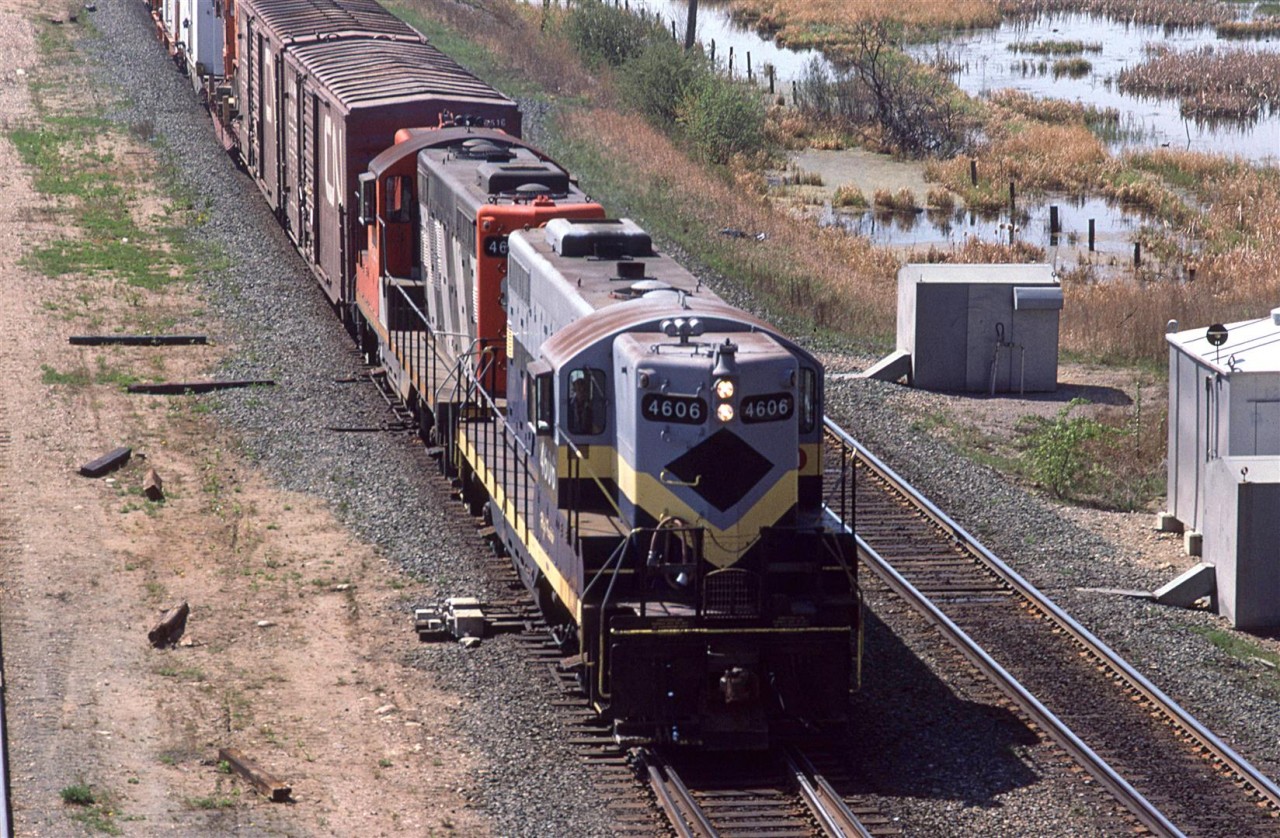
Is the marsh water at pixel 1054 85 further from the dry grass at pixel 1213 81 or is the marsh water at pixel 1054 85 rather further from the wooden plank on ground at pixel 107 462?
the wooden plank on ground at pixel 107 462

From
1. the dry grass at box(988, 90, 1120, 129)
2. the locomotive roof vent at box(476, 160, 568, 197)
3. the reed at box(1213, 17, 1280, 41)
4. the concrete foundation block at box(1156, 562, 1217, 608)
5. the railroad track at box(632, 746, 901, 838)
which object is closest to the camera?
the railroad track at box(632, 746, 901, 838)

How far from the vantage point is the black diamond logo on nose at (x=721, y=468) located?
1230 cm

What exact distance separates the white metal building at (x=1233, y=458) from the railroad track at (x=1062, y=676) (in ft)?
5.83

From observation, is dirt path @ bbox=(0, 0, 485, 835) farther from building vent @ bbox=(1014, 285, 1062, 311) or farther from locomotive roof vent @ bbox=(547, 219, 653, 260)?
building vent @ bbox=(1014, 285, 1062, 311)

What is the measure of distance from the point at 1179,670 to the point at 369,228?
11.3 metres

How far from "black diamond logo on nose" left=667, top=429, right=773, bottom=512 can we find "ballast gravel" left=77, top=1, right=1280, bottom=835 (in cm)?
217

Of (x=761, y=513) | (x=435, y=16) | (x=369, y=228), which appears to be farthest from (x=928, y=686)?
(x=435, y=16)

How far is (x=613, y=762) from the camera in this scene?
1259 centimetres

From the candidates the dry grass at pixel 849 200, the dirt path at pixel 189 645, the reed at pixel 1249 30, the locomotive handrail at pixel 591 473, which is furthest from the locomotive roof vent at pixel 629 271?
the reed at pixel 1249 30

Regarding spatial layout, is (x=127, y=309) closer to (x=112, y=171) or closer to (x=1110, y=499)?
(x=112, y=171)

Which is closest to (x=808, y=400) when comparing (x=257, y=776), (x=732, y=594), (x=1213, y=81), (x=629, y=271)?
(x=732, y=594)

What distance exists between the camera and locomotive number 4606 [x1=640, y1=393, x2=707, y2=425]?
12.2 m

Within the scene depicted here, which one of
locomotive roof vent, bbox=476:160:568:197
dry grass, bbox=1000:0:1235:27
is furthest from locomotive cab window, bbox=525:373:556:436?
dry grass, bbox=1000:0:1235:27

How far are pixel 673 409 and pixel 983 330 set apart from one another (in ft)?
41.5
